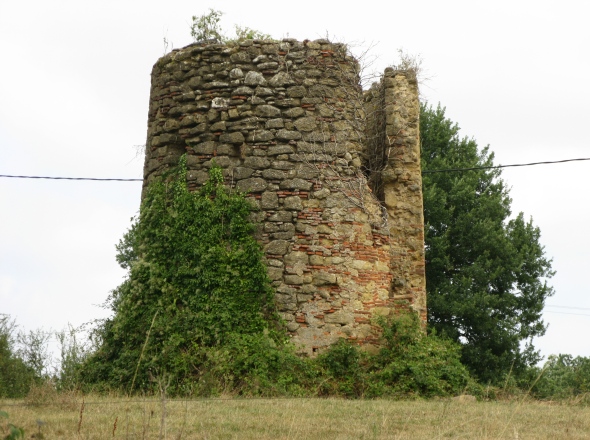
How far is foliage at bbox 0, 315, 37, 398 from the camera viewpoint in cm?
1782

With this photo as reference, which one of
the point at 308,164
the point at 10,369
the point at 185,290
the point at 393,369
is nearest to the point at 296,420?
the point at 393,369

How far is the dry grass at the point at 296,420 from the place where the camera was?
6.89 m

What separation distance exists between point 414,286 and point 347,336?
1759 mm

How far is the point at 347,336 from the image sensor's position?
1090 centimetres

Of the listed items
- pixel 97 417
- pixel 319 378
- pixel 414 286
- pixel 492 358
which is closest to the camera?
pixel 97 417

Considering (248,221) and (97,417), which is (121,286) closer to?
(248,221)

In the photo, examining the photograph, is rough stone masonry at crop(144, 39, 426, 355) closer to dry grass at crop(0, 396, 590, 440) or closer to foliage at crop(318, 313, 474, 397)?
foliage at crop(318, 313, 474, 397)

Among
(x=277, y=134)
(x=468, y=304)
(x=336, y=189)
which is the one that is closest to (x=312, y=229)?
(x=336, y=189)

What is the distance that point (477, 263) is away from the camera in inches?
840

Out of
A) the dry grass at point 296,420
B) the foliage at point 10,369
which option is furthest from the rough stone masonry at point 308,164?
the foliage at point 10,369

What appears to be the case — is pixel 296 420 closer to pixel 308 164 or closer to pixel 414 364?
pixel 414 364

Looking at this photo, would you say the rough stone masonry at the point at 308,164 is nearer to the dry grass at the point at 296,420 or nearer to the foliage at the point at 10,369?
the dry grass at the point at 296,420

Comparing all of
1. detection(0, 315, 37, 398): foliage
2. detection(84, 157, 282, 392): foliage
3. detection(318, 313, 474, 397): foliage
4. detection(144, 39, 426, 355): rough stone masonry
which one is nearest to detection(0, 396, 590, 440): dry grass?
detection(318, 313, 474, 397): foliage

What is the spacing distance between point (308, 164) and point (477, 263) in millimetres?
11188
